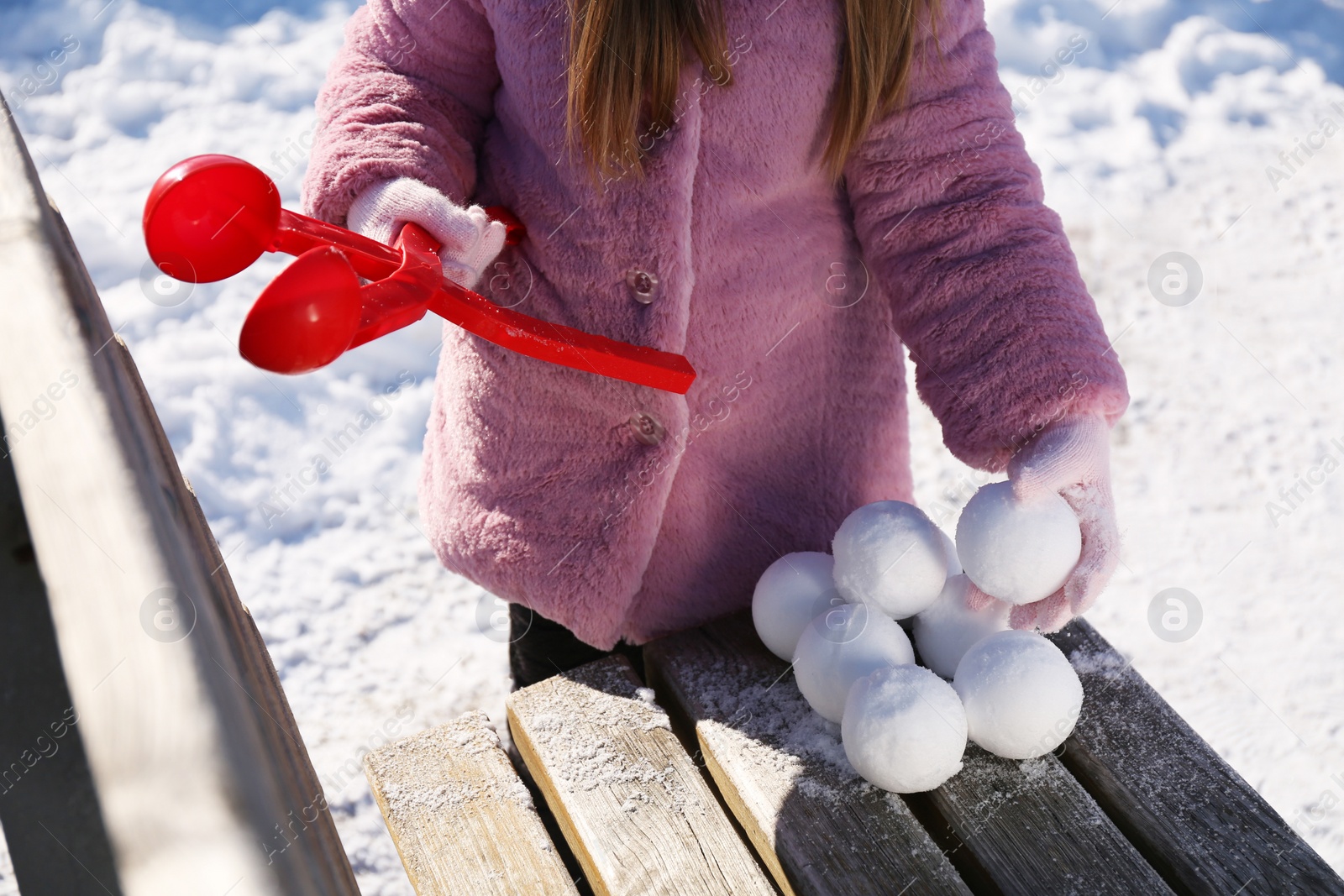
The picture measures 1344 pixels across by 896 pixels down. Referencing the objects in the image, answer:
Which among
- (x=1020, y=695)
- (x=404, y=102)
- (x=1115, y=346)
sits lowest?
(x=1115, y=346)

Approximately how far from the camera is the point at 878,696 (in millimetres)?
860

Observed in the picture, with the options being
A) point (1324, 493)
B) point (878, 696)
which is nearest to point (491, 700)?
point (878, 696)

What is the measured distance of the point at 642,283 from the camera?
93 centimetres

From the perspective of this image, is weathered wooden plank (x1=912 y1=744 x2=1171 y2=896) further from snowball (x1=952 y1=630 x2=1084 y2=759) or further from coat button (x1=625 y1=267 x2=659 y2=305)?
coat button (x1=625 y1=267 x2=659 y2=305)

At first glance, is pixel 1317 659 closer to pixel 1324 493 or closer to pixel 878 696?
pixel 1324 493

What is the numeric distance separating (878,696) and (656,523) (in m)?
0.28

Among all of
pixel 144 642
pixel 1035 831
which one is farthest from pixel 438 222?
pixel 1035 831

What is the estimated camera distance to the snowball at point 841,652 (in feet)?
2.98

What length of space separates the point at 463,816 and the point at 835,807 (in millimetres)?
321

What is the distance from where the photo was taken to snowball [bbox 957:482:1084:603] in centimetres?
85

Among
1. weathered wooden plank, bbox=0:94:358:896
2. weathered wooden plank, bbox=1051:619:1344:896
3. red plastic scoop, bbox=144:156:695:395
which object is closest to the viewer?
weathered wooden plank, bbox=0:94:358:896

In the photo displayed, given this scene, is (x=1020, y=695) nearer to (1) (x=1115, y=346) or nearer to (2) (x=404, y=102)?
(2) (x=404, y=102)

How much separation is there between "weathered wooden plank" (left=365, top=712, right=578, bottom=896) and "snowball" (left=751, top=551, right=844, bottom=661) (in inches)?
10.5

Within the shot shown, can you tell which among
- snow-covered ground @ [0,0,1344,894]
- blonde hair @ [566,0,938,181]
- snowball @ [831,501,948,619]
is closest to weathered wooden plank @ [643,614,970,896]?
snowball @ [831,501,948,619]
